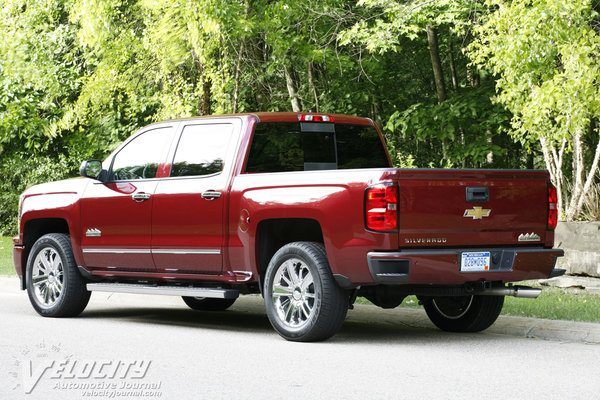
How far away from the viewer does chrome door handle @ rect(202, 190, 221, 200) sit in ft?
31.8

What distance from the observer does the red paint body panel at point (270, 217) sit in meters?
8.52

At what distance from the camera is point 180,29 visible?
53.7ft

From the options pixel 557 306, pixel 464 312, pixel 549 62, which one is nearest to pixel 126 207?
pixel 464 312

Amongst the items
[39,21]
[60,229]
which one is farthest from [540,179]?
[39,21]

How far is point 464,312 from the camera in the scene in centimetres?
1005

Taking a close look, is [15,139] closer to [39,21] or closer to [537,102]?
[39,21]

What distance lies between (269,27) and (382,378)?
11.5 m

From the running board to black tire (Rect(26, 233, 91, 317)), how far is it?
269 mm

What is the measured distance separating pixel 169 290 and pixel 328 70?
40.5 ft

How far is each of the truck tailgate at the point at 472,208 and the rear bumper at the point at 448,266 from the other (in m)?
0.11

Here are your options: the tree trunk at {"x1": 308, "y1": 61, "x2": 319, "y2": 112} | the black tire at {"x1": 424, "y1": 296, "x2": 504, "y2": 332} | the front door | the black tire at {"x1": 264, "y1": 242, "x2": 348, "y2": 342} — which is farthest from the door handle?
the tree trunk at {"x1": 308, "y1": 61, "x2": 319, "y2": 112}

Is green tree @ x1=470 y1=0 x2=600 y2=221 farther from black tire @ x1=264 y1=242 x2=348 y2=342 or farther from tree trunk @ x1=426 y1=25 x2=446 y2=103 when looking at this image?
tree trunk @ x1=426 y1=25 x2=446 y2=103

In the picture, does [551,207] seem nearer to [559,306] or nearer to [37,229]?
[559,306]

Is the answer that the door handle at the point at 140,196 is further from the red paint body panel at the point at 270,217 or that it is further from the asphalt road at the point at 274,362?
the asphalt road at the point at 274,362
